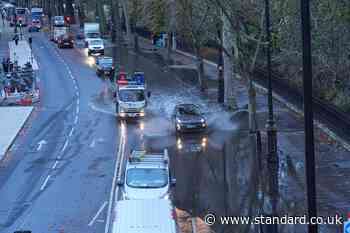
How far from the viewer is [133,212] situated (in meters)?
19.7

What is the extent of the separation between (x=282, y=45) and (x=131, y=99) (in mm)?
9471

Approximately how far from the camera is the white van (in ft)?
61.5

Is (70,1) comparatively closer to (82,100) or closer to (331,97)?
(82,100)

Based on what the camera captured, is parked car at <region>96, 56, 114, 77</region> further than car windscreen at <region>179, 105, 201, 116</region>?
Yes

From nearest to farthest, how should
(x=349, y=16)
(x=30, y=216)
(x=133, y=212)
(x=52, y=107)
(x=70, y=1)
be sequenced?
(x=133, y=212) → (x=30, y=216) → (x=349, y=16) → (x=52, y=107) → (x=70, y=1)

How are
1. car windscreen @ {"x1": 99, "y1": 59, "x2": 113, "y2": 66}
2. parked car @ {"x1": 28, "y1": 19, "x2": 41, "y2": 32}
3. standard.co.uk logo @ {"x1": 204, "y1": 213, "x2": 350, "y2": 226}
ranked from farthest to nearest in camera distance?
parked car @ {"x1": 28, "y1": 19, "x2": 41, "y2": 32}, car windscreen @ {"x1": 99, "y1": 59, "x2": 113, "y2": 66}, standard.co.uk logo @ {"x1": 204, "y1": 213, "x2": 350, "y2": 226}

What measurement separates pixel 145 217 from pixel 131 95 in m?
26.2

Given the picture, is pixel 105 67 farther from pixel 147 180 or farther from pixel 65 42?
pixel 147 180

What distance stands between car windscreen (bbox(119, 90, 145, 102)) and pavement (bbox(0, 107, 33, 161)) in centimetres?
577

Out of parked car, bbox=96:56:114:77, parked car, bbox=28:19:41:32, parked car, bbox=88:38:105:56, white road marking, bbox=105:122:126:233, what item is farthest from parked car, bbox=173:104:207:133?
parked car, bbox=28:19:41:32

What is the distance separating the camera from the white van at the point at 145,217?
18750 mm

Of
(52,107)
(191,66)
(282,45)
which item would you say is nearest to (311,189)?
(282,45)

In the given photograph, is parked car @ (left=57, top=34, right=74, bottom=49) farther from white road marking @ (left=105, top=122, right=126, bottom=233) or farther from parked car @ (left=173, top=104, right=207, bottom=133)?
parked car @ (left=173, top=104, right=207, bottom=133)

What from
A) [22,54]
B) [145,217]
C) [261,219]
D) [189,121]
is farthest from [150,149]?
[22,54]
